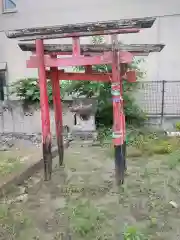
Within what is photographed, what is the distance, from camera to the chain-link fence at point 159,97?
1051 cm

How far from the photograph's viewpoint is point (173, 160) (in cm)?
686

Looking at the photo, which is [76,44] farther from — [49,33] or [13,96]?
[13,96]

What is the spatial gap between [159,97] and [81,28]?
618 centimetres

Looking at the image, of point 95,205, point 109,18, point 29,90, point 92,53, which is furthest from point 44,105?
point 109,18

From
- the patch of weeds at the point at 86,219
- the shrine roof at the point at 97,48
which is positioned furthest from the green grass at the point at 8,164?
the shrine roof at the point at 97,48

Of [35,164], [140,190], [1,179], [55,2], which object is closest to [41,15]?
[55,2]

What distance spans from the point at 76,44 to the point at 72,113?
4.49 metres

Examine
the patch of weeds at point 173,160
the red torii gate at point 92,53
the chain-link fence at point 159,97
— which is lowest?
the patch of weeds at point 173,160

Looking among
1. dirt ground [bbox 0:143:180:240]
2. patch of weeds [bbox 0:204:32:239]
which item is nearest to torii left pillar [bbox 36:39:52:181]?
dirt ground [bbox 0:143:180:240]

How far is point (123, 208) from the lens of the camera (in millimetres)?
4488

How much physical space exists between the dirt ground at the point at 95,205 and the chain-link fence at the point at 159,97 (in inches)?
160

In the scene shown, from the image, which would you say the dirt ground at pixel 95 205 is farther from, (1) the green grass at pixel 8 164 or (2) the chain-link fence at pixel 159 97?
(2) the chain-link fence at pixel 159 97

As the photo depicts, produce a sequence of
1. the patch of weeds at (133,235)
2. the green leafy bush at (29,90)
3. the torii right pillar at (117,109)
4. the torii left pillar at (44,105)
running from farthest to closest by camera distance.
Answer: the green leafy bush at (29,90)
the torii left pillar at (44,105)
the torii right pillar at (117,109)
the patch of weeds at (133,235)

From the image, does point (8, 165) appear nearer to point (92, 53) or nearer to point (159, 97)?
point (92, 53)
